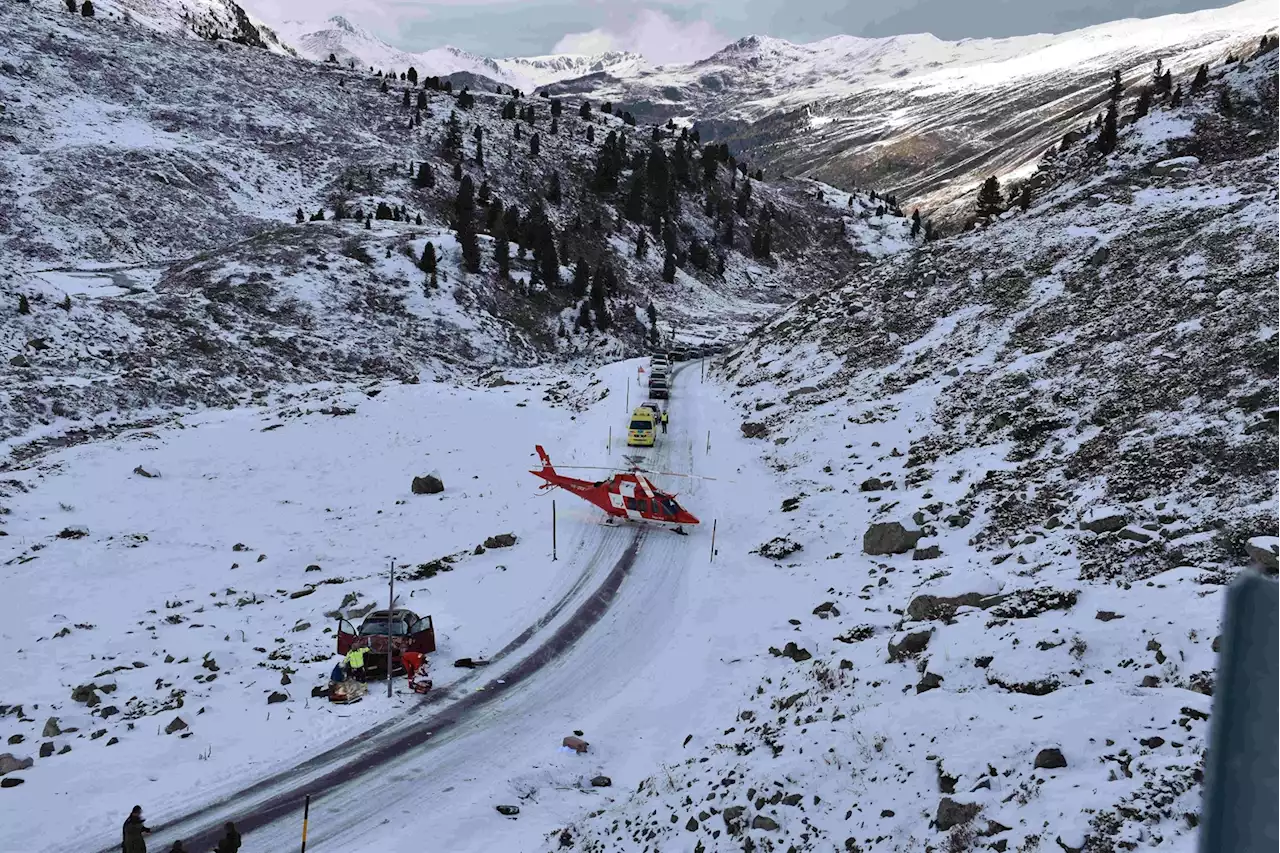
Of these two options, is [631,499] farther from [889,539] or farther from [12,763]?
[12,763]

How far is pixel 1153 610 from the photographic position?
11.5 meters

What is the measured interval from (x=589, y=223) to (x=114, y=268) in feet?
157

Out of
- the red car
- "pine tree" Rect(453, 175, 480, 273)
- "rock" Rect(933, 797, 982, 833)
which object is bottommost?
the red car

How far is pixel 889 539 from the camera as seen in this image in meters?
20.4

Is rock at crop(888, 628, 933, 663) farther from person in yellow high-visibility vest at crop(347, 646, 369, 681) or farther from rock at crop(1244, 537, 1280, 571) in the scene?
person in yellow high-visibility vest at crop(347, 646, 369, 681)

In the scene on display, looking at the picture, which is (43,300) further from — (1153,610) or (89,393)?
(1153,610)

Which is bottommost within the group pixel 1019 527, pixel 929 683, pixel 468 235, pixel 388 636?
pixel 388 636

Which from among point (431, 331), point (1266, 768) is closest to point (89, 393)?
point (431, 331)

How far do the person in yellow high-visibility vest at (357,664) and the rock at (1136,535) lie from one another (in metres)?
15.2

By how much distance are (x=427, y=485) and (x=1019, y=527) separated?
66.8ft

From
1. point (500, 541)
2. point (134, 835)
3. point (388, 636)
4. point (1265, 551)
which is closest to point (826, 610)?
point (1265, 551)

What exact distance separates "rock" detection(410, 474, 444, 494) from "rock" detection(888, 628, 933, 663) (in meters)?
20.5

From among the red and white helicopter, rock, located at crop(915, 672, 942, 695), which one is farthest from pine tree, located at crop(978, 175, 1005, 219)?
rock, located at crop(915, 672, 942, 695)

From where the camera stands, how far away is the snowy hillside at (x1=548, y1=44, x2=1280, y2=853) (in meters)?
9.00
